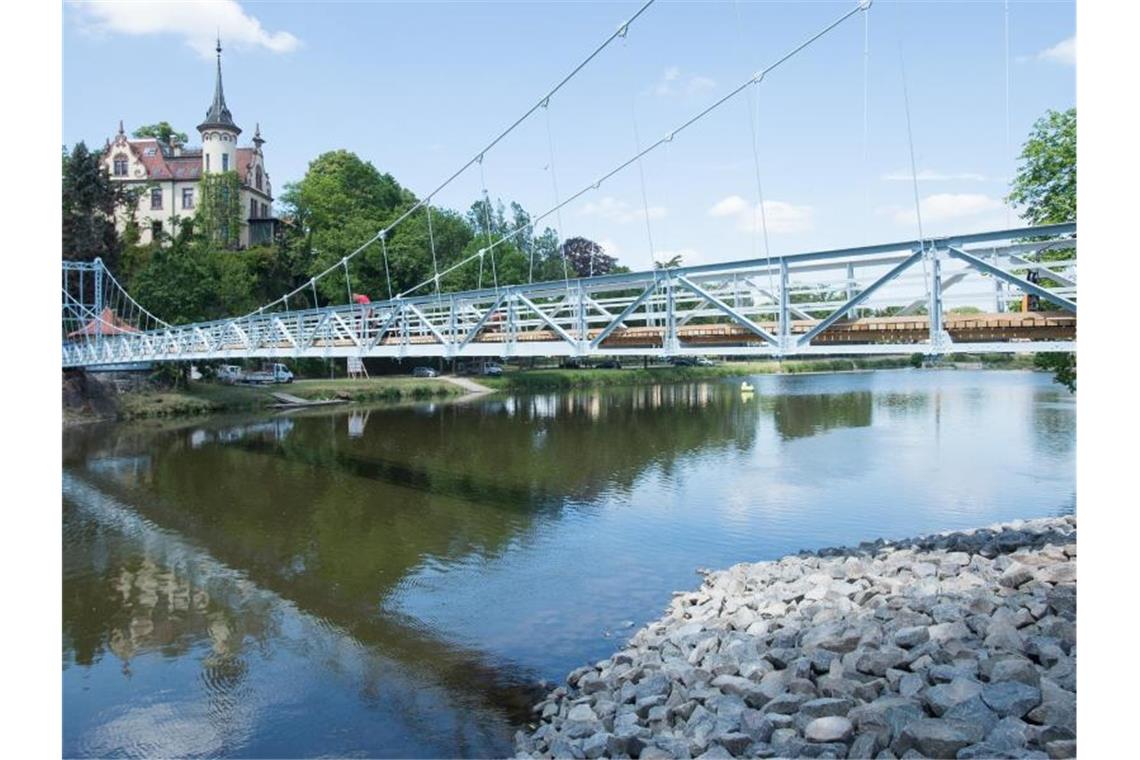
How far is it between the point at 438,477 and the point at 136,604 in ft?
27.3

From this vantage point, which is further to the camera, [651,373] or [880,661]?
[651,373]

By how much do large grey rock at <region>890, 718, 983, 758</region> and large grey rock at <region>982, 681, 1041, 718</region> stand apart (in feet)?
Answer: 1.09

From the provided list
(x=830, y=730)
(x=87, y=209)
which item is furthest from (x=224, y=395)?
(x=830, y=730)

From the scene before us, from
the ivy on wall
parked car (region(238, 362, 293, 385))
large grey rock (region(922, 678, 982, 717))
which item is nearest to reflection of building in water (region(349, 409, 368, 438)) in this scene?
parked car (region(238, 362, 293, 385))

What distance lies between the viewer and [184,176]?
49.4 metres

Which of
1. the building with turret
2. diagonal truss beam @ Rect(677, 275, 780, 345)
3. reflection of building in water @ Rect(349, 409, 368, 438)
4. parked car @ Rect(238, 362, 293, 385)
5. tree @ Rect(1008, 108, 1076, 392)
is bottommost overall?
reflection of building in water @ Rect(349, 409, 368, 438)

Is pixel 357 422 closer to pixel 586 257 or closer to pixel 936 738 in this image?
pixel 936 738

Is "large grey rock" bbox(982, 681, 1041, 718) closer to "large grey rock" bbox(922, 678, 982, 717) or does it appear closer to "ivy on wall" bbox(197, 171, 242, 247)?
"large grey rock" bbox(922, 678, 982, 717)

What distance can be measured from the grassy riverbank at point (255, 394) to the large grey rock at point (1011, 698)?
1146 inches

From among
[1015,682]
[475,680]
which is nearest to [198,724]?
[475,680]

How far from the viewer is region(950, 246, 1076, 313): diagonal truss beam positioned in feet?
23.6

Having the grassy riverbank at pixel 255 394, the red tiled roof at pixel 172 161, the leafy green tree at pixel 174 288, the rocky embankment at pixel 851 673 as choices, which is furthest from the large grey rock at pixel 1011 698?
the red tiled roof at pixel 172 161

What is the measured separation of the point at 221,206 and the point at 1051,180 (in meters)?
42.4

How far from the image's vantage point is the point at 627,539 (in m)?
12.5
